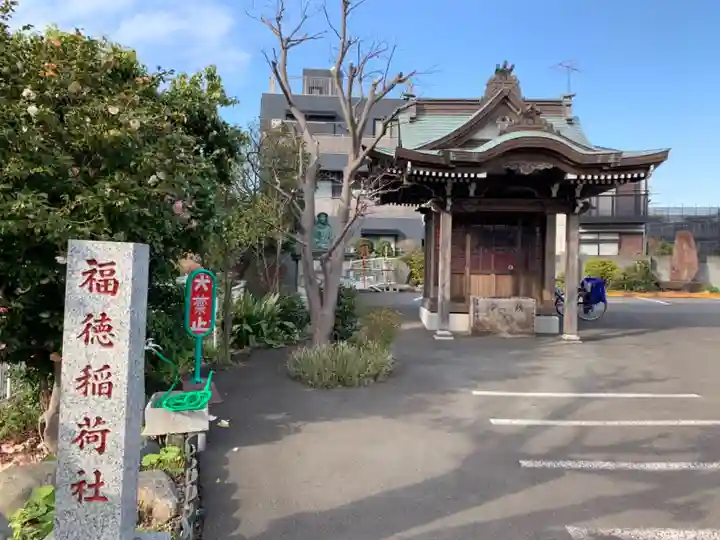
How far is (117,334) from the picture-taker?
3086 millimetres

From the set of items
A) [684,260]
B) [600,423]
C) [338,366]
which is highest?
[684,260]

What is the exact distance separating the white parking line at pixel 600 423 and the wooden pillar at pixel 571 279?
5.67m

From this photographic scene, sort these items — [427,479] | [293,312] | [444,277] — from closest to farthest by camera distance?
1. [427,479]
2. [293,312]
3. [444,277]

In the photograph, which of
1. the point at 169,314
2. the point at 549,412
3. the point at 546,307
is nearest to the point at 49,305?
the point at 169,314

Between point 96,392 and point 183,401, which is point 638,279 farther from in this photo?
point 96,392

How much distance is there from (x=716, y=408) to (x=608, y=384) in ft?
5.07

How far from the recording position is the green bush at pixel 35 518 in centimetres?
377

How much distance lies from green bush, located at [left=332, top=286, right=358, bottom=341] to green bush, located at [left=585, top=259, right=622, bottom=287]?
19.9 m

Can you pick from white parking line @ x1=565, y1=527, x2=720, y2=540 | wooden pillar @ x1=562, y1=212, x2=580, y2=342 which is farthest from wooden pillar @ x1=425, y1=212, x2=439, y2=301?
white parking line @ x1=565, y1=527, x2=720, y2=540

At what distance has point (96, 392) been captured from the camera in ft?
10.1

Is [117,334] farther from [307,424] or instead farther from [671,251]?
[671,251]

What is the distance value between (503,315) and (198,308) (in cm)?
851

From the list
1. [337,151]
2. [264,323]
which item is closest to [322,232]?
[264,323]

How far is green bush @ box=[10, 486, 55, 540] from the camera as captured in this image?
148 inches
